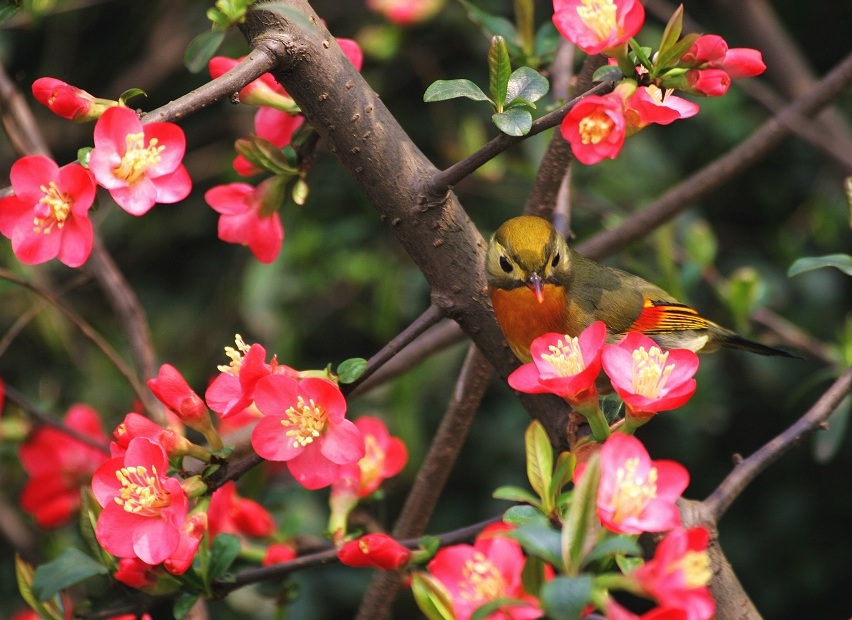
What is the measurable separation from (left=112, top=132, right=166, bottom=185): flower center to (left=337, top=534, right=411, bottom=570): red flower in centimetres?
55

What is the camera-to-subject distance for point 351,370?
1294mm

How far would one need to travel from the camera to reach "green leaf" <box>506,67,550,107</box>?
127 cm

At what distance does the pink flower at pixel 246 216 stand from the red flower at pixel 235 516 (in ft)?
1.54

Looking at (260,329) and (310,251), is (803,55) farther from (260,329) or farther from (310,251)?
(260,329)

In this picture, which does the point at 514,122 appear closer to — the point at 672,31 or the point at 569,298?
the point at 672,31

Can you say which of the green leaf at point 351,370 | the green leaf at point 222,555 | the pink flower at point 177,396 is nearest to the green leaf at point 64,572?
the green leaf at point 222,555

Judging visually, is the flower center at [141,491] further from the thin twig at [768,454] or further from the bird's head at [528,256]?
the bird's head at [528,256]

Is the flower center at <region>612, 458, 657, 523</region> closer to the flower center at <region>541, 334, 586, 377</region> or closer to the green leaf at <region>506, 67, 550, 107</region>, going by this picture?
the flower center at <region>541, 334, 586, 377</region>

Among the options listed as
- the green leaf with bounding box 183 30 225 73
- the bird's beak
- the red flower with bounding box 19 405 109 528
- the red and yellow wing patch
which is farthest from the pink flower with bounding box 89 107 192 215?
the red and yellow wing patch

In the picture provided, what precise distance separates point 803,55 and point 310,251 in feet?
6.78

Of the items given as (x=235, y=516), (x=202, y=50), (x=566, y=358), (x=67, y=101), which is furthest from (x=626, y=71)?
(x=235, y=516)

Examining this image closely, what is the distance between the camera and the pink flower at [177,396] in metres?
1.38

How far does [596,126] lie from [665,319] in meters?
1.17

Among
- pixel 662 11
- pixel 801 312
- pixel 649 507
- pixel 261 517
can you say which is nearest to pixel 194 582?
pixel 261 517
